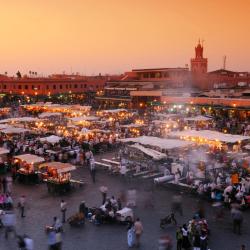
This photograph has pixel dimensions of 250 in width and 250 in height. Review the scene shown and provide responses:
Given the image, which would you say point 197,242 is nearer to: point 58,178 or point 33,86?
point 58,178

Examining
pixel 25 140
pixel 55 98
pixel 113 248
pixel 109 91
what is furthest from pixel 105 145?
pixel 55 98

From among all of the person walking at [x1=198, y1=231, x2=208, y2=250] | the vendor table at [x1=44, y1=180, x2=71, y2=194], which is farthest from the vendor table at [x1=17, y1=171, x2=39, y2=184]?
the person walking at [x1=198, y1=231, x2=208, y2=250]

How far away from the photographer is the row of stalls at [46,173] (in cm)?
1544

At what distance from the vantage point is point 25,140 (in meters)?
25.7

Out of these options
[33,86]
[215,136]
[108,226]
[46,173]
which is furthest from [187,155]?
[33,86]

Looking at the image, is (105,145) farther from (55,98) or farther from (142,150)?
(55,98)

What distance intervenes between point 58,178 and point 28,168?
2.23m

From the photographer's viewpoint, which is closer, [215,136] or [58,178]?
[58,178]

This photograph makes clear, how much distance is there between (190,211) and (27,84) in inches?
2175

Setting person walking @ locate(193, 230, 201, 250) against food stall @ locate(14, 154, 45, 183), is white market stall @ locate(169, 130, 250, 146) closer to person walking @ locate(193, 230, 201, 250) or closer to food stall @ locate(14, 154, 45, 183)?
food stall @ locate(14, 154, 45, 183)

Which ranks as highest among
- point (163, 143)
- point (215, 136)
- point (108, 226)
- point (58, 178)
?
point (215, 136)

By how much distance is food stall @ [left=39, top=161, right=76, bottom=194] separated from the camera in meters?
15.3

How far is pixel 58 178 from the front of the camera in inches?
617

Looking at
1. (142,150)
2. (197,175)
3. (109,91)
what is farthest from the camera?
(109,91)
